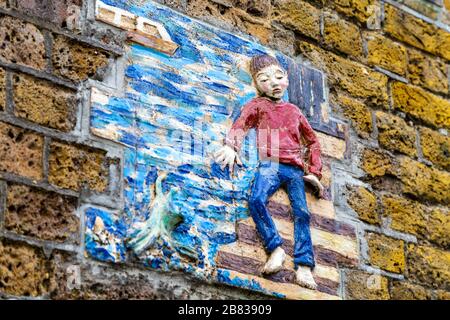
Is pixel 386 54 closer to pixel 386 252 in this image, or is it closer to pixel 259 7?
pixel 259 7

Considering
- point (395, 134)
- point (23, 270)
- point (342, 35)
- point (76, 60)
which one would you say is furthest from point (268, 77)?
point (23, 270)

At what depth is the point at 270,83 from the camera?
4.58 metres

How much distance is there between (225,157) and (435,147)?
127 cm

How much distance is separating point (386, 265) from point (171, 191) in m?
1.07

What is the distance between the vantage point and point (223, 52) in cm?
454

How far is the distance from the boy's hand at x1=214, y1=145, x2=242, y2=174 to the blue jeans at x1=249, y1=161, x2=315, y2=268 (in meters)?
0.12

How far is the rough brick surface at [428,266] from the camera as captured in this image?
4789 mm

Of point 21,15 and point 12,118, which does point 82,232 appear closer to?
point 12,118

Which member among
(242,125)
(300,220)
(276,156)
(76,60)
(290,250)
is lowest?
(290,250)

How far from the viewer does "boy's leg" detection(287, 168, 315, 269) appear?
171 inches

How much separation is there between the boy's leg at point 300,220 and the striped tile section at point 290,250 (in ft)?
0.08
